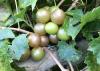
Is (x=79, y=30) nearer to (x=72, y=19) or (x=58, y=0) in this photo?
(x=72, y=19)

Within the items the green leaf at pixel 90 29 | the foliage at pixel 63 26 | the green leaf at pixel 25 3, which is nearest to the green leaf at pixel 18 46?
the foliage at pixel 63 26

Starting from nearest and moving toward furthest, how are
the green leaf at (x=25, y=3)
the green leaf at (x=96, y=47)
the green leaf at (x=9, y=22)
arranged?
the green leaf at (x=96, y=47) → the green leaf at (x=25, y=3) → the green leaf at (x=9, y=22)

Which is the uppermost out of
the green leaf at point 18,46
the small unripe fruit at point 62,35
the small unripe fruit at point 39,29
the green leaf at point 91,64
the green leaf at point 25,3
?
the green leaf at point 25,3

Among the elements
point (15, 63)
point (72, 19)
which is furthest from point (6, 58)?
point (72, 19)

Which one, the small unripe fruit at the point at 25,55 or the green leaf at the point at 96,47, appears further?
the small unripe fruit at the point at 25,55

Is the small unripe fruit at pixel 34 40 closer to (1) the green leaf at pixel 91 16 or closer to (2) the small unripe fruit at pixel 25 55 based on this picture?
(2) the small unripe fruit at pixel 25 55

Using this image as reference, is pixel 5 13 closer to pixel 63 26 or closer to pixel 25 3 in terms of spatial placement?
pixel 25 3
